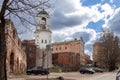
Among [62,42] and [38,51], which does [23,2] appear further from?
[62,42]

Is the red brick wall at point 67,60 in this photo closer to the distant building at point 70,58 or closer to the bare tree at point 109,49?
the distant building at point 70,58

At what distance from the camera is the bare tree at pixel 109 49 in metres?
111

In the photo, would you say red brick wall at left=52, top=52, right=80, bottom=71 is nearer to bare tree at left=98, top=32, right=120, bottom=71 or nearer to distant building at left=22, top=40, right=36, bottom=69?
distant building at left=22, top=40, right=36, bottom=69

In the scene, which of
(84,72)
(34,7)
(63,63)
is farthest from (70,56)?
(34,7)

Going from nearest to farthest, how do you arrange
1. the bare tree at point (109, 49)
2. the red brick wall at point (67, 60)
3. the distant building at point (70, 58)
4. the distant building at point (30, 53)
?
the bare tree at point (109, 49), the distant building at point (30, 53), the red brick wall at point (67, 60), the distant building at point (70, 58)

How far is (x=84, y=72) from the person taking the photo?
85875mm

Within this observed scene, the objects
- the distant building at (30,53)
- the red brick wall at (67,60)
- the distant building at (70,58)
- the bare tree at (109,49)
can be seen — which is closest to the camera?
the bare tree at (109,49)

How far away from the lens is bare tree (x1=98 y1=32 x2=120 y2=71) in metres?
111

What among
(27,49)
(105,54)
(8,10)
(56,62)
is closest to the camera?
(8,10)

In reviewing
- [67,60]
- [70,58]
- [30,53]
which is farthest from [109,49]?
[30,53]

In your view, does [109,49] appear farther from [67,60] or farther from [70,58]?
[67,60]

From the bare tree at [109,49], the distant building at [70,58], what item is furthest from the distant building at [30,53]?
the bare tree at [109,49]

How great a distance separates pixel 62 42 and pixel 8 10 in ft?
477

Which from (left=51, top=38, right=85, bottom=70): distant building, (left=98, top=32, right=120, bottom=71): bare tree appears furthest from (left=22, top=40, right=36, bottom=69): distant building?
(left=98, top=32, right=120, bottom=71): bare tree
